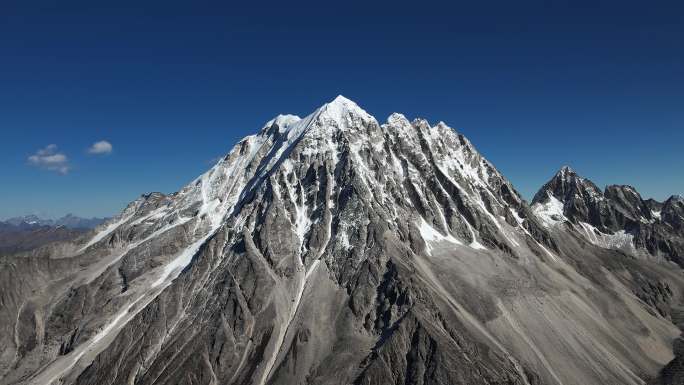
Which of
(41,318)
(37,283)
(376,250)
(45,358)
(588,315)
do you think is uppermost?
(376,250)

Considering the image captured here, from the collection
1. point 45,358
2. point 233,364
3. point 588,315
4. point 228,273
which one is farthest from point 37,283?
point 588,315

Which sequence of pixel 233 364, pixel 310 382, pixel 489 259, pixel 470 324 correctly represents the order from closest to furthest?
pixel 310 382 → pixel 233 364 → pixel 470 324 → pixel 489 259

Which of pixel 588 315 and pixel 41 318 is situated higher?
pixel 588 315

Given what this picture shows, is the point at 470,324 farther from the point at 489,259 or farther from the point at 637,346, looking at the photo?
the point at 637,346

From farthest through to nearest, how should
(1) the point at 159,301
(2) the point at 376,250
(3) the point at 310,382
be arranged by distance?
(2) the point at 376,250 < (1) the point at 159,301 < (3) the point at 310,382

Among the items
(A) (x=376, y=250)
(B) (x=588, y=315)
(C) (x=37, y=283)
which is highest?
(A) (x=376, y=250)

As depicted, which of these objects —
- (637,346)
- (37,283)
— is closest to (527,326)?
(637,346)

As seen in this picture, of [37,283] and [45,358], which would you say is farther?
[37,283]

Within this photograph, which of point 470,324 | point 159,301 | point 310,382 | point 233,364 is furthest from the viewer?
point 159,301

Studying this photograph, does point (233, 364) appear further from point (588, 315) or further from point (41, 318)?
point (588, 315)
